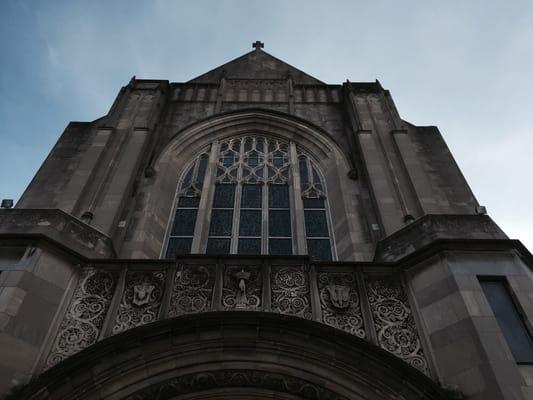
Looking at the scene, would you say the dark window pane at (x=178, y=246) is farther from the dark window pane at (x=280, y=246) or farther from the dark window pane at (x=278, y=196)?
the dark window pane at (x=278, y=196)

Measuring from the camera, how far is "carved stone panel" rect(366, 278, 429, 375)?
22.2ft

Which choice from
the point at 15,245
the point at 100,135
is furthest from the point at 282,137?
the point at 15,245

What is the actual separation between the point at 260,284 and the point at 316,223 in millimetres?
3848

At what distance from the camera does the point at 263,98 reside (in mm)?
15586

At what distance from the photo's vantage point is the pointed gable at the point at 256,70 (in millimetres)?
17008

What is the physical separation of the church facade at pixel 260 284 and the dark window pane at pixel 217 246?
42 millimetres

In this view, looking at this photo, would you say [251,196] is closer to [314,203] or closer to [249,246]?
[314,203]

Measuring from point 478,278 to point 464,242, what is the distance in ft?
2.14

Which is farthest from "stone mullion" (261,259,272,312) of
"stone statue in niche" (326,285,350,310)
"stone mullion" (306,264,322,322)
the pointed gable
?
the pointed gable

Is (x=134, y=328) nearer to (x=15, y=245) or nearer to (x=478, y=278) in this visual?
(x=15, y=245)

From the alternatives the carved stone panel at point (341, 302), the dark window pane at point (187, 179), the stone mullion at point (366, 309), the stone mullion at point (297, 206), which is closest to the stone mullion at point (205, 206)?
the dark window pane at point (187, 179)

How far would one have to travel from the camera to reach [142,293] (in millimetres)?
7629

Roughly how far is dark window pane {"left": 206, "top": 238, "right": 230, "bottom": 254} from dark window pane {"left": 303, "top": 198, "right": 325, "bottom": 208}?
2293 mm

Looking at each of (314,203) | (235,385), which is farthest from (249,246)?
(235,385)
